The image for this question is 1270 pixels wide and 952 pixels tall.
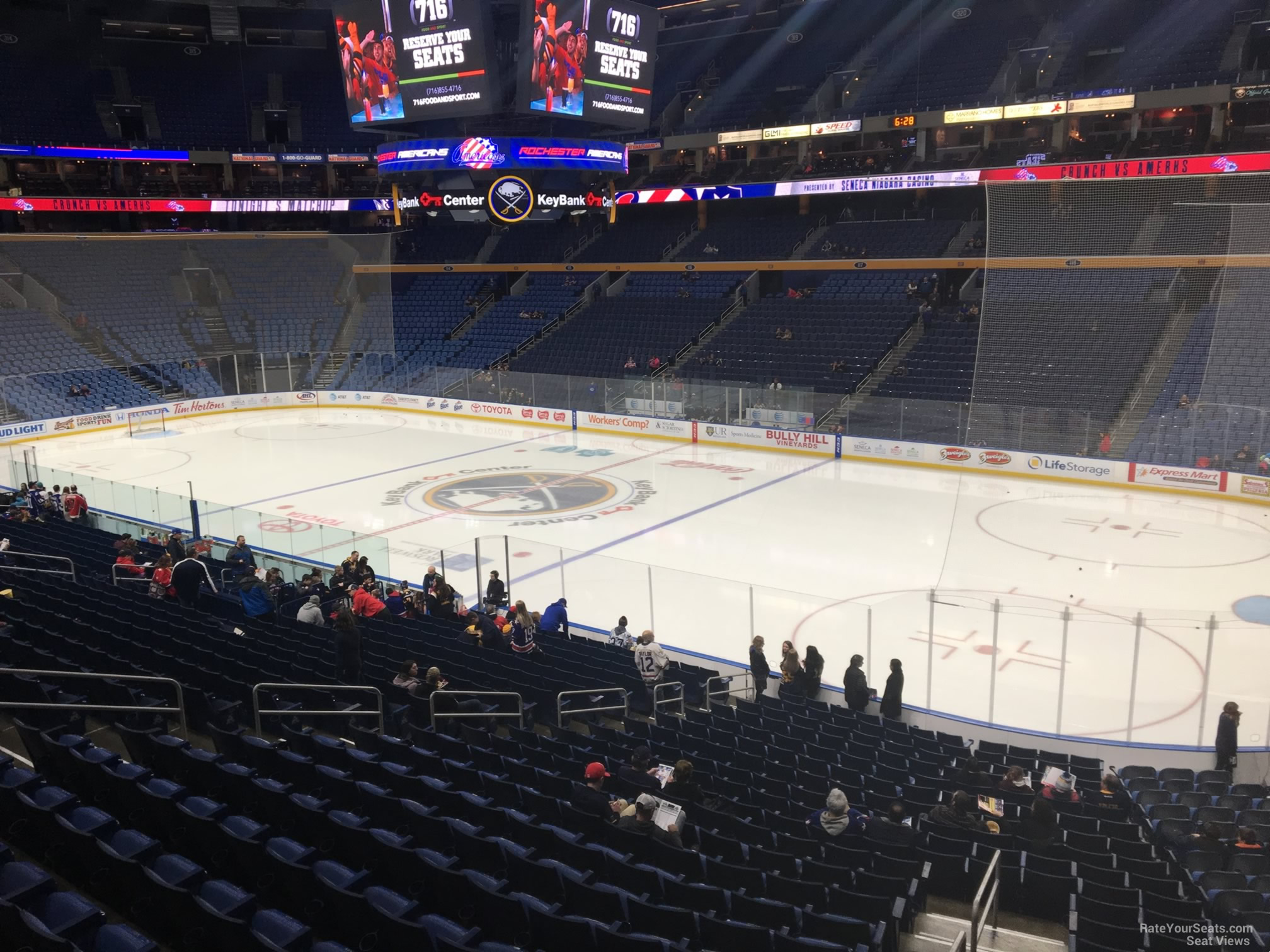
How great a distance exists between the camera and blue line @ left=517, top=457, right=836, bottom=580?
1680 centimetres

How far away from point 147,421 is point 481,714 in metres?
33.1

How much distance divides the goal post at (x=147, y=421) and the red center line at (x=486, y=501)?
17.1 m

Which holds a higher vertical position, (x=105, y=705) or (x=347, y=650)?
(x=105, y=705)

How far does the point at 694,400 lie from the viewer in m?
32.6

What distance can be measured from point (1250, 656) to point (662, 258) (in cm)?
3457

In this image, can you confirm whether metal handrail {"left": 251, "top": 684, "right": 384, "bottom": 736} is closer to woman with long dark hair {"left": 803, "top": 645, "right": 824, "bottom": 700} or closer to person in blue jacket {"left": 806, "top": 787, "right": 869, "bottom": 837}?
person in blue jacket {"left": 806, "top": 787, "right": 869, "bottom": 837}

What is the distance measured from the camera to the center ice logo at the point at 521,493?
23375 mm

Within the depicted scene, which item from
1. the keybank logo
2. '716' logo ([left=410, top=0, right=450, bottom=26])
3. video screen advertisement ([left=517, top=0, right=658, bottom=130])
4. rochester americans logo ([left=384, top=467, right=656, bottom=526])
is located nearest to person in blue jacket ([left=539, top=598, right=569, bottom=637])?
rochester americans logo ([left=384, top=467, right=656, bottom=526])

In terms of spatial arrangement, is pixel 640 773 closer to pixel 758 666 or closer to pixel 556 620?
pixel 758 666

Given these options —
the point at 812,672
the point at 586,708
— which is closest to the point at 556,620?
the point at 586,708

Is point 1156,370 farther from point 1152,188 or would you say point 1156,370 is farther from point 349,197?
point 349,197

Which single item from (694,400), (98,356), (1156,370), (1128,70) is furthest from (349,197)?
(1156,370)

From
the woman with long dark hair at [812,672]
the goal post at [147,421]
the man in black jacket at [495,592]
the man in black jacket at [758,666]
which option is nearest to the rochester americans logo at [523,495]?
the man in black jacket at [495,592]

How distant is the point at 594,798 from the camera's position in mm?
6746
